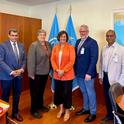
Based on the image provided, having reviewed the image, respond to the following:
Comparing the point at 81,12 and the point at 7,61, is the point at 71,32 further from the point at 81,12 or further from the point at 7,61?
the point at 7,61

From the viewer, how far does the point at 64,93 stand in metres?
3.42

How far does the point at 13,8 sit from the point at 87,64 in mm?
2767

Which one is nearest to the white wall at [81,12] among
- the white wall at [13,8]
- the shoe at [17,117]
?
the white wall at [13,8]

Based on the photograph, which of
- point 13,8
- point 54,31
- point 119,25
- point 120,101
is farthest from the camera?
point 13,8

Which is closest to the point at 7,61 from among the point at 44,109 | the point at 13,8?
the point at 44,109

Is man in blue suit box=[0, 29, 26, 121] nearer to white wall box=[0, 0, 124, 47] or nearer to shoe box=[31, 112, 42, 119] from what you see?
shoe box=[31, 112, 42, 119]

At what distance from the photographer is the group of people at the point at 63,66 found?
10.5ft

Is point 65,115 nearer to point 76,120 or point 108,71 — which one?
point 76,120

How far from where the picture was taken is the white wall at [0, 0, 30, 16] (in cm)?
487

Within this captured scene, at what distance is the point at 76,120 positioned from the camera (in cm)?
348

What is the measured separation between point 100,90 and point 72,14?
188cm

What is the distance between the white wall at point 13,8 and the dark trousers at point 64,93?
2545 millimetres

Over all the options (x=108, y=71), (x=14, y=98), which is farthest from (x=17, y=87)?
(x=108, y=71)

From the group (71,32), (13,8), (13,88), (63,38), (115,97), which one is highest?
(13,8)
